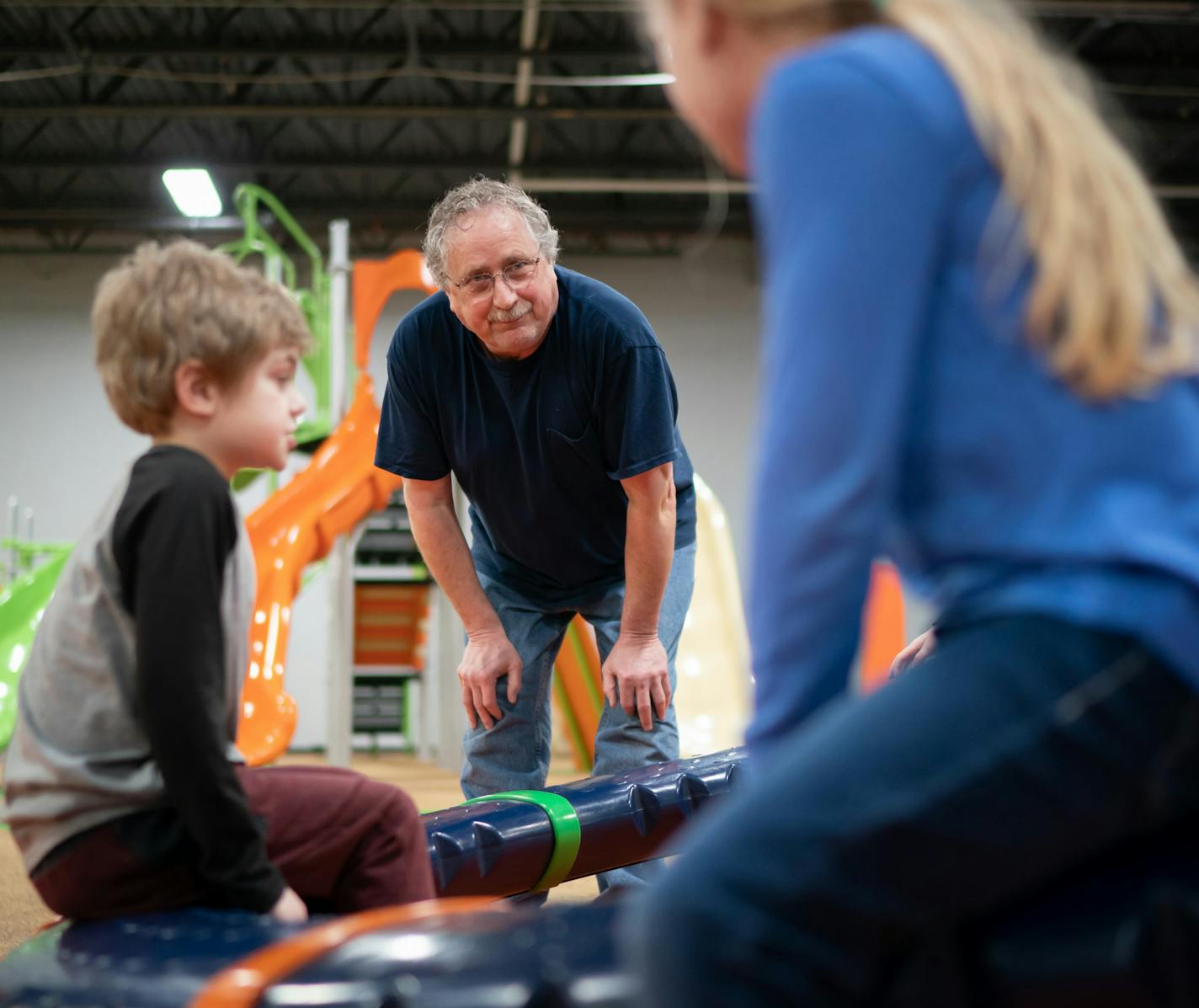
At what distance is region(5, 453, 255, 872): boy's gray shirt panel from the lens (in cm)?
117

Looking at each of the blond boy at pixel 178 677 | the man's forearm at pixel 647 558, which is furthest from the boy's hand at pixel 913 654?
the blond boy at pixel 178 677

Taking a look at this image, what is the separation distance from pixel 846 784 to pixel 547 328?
1560 millimetres

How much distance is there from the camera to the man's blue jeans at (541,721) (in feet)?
7.45

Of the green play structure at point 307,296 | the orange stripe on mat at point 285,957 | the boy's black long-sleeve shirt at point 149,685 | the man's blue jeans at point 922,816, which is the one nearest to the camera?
the man's blue jeans at point 922,816

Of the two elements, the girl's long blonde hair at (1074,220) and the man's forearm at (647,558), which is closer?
the girl's long blonde hair at (1074,220)

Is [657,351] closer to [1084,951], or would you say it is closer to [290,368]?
[290,368]

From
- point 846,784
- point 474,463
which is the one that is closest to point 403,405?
point 474,463

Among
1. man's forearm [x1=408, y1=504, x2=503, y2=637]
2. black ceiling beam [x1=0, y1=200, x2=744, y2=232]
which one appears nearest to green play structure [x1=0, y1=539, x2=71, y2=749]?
man's forearm [x1=408, y1=504, x2=503, y2=637]

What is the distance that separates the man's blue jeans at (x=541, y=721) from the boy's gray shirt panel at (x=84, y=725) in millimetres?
1137

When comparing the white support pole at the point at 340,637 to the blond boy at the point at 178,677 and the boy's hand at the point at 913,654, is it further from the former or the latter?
the blond boy at the point at 178,677

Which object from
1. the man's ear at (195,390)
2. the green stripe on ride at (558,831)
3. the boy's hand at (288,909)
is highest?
the man's ear at (195,390)

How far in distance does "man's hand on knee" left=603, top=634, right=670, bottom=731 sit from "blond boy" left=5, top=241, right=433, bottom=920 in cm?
90

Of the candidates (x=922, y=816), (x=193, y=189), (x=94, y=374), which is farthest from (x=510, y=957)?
(x=94, y=374)

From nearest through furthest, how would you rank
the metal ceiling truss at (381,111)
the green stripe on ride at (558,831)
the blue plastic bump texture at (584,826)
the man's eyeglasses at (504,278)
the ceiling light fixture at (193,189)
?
the blue plastic bump texture at (584,826) → the green stripe on ride at (558,831) → the man's eyeglasses at (504,278) → the ceiling light fixture at (193,189) → the metal ceiling truss at (381,111)
